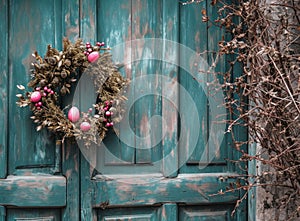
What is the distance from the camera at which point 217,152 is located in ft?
10.7

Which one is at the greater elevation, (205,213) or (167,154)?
(167,154)

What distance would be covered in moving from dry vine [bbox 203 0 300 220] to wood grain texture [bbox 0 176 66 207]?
0.99 m

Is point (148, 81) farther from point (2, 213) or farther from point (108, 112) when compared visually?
point (2, 213)

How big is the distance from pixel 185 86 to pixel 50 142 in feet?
2.74

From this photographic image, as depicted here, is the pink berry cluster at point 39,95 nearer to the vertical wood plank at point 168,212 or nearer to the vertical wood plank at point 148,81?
the vertical wood plank at point 148,81

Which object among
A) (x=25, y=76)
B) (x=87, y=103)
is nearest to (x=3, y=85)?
(x=25, y=76)

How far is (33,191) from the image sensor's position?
9.78 feet

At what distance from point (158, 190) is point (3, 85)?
1.03 metres

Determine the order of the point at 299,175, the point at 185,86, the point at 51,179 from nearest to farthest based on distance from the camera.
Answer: the point at 299,175 → the point at 51,179 → the point at 185,86

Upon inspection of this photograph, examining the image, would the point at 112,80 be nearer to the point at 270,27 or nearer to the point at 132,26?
the point at 132,26

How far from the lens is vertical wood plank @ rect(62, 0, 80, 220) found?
9.95 feet

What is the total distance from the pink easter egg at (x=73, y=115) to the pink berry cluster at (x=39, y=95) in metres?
0.14

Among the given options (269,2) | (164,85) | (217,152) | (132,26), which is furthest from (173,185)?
(269,2)

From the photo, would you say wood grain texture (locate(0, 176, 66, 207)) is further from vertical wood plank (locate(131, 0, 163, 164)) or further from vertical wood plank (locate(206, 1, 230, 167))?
vertical wood plank (locate(206, 1, 230, 167))
